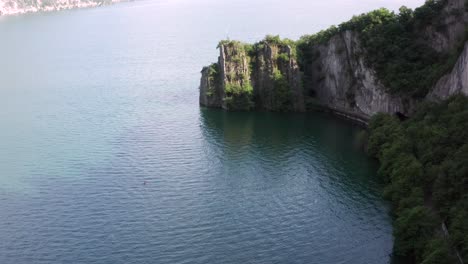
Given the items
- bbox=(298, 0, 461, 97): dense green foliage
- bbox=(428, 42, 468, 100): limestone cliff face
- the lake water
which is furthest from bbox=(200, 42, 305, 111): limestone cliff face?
bbox=(428, 42, 468, 100): limestone cliff face

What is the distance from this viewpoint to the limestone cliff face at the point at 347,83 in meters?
92.4

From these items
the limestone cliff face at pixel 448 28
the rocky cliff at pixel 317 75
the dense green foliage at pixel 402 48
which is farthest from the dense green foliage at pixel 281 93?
the limestone cliff face at pixel 448 28

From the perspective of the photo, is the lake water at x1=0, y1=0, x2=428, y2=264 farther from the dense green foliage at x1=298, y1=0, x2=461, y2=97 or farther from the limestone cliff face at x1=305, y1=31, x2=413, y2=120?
the dense green foliage at x1=298, y1=0, x2=461, y2=97

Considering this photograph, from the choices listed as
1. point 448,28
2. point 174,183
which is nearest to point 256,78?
point 448,28

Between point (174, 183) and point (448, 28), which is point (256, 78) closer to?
point (448, 28)

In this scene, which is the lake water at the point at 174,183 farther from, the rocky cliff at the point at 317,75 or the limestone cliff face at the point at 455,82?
the limestone cliff face at the point at 455,82

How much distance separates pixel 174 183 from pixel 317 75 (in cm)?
4177

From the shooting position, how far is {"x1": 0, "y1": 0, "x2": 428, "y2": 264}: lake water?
194ft

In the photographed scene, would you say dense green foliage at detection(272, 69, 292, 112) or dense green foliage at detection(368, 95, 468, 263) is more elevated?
dense green foliage at detection(272, 69, 292, 112)

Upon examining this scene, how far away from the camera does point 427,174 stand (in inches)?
2461

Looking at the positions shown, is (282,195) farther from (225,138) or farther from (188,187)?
(225,138)

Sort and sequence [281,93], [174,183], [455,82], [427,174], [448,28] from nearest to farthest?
[427,174], [455,82], [174,183], [448,28], [281,93]

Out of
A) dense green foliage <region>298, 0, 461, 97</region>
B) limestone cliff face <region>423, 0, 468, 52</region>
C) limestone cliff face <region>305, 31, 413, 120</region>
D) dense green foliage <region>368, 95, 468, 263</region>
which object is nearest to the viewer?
dense green foliage <region>368, 95, 468, 263</region>

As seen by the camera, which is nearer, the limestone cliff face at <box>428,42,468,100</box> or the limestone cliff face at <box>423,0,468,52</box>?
the limestone cliff face at <box>428,42,468,100</box>
